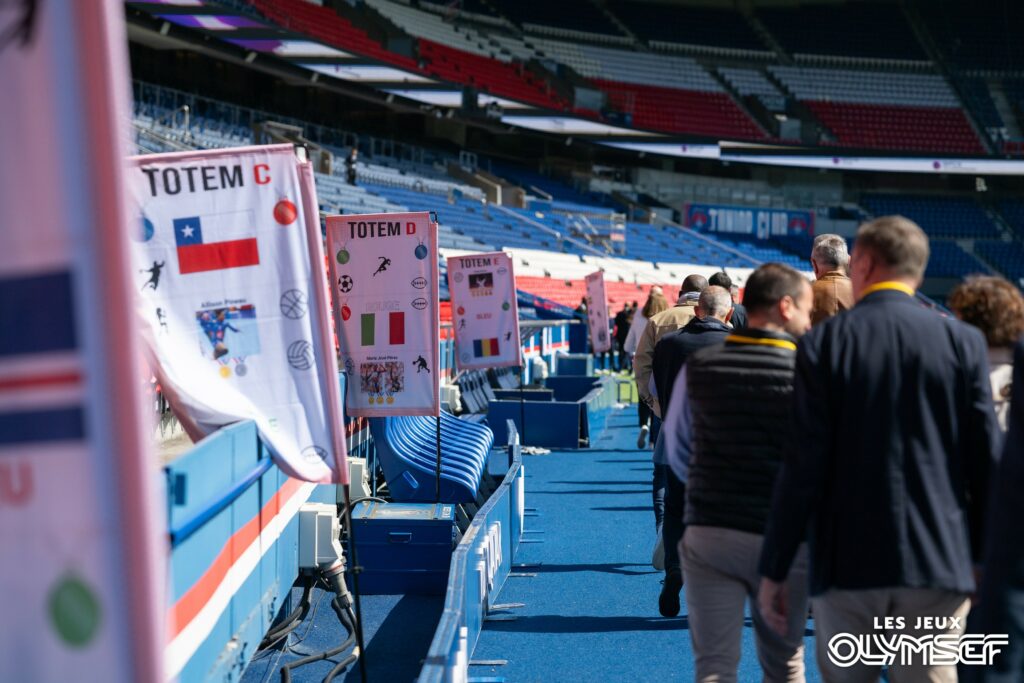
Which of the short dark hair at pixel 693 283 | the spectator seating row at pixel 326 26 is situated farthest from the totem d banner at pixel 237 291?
the spectator seating row at pixel 326 26

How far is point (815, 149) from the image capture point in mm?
43812

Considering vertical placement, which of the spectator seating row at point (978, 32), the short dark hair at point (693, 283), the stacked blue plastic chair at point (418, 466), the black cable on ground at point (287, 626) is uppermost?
the spectator seating row at point (978, 32)

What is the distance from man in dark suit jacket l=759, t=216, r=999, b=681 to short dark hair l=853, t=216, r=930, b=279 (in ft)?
0.26

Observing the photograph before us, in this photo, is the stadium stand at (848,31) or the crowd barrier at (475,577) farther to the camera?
the stadium stand at (848,31)

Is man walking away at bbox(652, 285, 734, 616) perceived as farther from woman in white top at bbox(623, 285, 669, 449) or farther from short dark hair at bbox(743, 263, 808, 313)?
woman in white top at bbox(623, 285, 669, 449)

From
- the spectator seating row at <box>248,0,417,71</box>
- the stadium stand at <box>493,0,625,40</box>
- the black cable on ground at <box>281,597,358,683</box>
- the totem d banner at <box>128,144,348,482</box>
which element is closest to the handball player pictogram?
the totem d banner at <box>128,144,348,482</box>

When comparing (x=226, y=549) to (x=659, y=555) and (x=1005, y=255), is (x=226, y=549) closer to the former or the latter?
(x=659, y=555)

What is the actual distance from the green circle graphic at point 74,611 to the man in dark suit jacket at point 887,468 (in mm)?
1941

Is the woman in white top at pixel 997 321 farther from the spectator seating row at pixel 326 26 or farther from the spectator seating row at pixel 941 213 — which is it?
the spectator seating row at pixel 941 213

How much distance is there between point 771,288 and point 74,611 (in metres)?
2.50

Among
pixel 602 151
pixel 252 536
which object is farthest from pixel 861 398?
pixel 602 151

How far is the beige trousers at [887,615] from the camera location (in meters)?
2.97

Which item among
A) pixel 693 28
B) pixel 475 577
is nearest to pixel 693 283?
pixel 475 577

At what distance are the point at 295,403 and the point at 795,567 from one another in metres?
1.85
